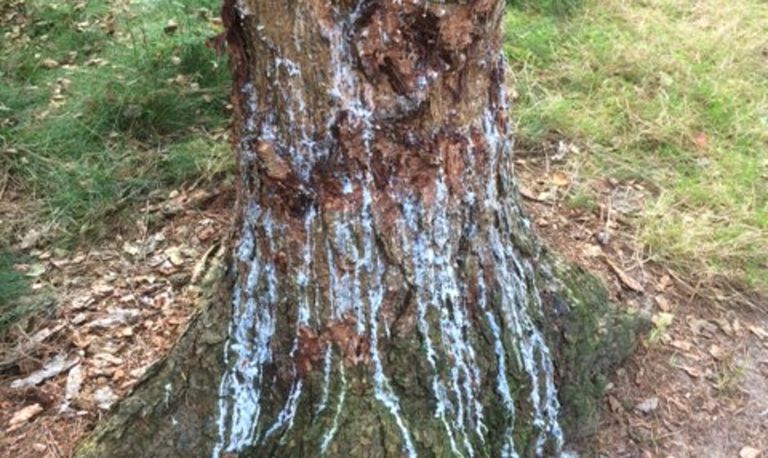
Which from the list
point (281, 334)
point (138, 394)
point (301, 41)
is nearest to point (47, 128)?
point (138, 394)

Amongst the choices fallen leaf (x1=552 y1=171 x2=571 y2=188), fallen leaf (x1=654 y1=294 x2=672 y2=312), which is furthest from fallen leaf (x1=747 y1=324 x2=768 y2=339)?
fallen leaf (x1=552 y1=171 x2=571 y2=188)

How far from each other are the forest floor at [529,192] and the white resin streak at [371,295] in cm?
43

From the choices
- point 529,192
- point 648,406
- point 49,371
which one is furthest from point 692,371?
point 49,371

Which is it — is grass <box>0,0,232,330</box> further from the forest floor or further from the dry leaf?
the dry leaf

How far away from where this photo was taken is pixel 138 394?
202 centimetres

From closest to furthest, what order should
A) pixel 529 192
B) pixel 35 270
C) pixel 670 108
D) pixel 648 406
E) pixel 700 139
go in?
pixel 648 406
pixel 35 270
pixel 529 192
pixel 700 139
pixel 670 108

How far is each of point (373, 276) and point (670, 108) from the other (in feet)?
7.81

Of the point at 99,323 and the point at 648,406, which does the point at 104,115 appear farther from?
the point at 648,406

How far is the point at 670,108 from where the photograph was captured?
3639 mm

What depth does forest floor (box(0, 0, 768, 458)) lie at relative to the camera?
231 centimetres

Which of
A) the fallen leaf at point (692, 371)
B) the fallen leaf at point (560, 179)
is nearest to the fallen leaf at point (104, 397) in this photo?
the fallen leaf at point (692, 371)

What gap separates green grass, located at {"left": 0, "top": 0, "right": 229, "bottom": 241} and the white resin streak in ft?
3.98

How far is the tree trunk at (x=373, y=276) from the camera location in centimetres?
158

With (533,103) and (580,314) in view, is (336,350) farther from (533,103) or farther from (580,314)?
(533,103)
